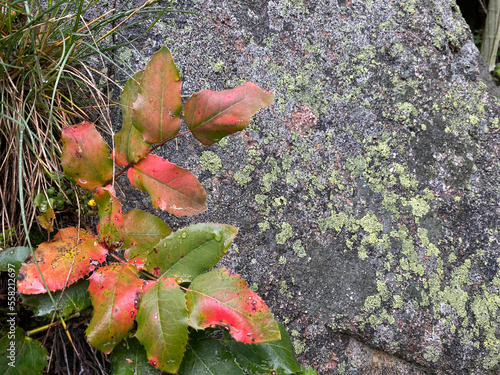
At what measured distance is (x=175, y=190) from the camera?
1143 millimetres

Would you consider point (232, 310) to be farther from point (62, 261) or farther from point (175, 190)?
point (62, 261)

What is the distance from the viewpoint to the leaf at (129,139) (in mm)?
1167

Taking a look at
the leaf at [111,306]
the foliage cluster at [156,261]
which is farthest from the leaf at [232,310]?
the leaf at [111,306]

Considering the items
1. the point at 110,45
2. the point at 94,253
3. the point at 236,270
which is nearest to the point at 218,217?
the point at 236,270

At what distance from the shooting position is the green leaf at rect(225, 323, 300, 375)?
1.22 meters

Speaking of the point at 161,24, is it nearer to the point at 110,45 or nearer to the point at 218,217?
the point at 110,45

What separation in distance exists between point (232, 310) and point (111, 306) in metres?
0.32

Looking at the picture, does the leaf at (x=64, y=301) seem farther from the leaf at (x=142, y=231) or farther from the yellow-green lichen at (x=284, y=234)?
the yellow-green lichen at (x=284, y=234)

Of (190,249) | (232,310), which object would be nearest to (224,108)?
(190,249)

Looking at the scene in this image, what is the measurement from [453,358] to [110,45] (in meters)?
1.86

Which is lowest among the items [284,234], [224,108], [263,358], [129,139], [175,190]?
[263,358]

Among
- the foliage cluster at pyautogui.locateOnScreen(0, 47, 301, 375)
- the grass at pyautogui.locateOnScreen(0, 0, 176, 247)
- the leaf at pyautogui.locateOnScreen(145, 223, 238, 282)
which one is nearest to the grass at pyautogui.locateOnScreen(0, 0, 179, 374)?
the grass at pyautogui.locateOnScreen(0, 0, 176, 247)

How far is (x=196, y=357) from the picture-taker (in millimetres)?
1132

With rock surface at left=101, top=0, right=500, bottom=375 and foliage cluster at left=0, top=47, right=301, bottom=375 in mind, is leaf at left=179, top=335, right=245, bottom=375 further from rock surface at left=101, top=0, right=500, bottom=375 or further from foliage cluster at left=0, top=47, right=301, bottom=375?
rock surface at left=101, top=0, right=500, bottom=375
